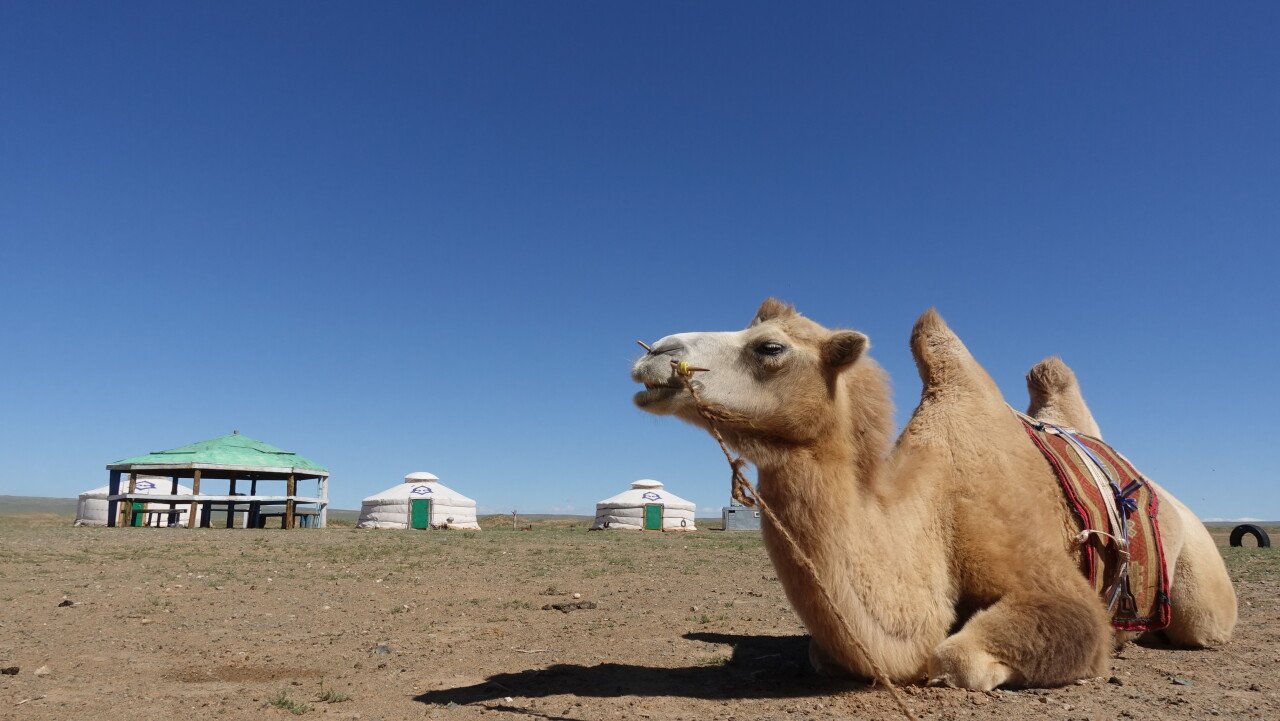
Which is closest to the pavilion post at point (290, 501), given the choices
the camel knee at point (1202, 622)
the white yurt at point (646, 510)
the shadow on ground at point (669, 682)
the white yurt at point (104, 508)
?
the white yurt at point (104, 508)

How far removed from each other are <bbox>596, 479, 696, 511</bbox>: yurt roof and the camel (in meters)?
37.1

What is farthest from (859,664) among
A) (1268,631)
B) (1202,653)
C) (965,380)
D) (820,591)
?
(1268,631)

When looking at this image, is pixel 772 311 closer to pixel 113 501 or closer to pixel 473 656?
pixel 473 656

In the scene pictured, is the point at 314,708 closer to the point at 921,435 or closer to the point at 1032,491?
the point at 921,435

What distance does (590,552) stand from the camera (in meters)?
17.9

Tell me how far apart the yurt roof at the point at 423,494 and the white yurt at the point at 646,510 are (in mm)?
7017

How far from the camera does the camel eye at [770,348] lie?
3543mm

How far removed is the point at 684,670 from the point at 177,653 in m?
3.53

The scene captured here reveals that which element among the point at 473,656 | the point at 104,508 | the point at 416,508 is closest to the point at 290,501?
the point at 416,508

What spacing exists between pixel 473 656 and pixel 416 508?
110 feet

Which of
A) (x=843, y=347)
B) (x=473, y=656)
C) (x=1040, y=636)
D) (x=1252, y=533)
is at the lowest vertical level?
(x=473, y=656)

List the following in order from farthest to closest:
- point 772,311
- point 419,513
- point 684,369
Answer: point 419,513
point 772,311
point 684,369

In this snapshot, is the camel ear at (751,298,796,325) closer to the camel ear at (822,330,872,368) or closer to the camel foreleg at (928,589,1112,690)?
the camel ear at (822,330,872,368)

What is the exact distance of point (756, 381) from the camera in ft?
11.5
